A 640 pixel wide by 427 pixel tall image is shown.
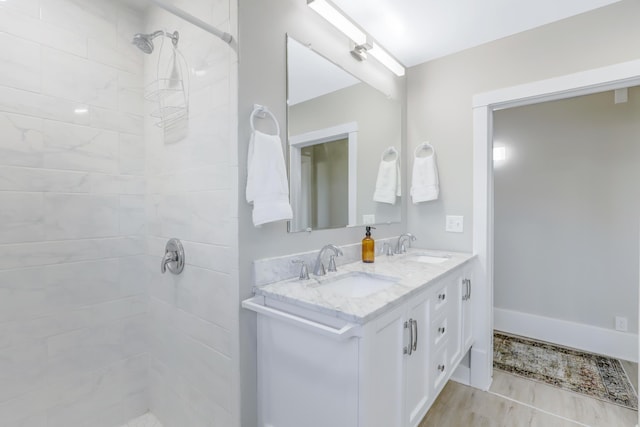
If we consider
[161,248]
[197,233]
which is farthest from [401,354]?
[161,248]

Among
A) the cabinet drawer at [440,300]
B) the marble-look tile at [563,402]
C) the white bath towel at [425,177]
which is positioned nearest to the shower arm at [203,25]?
the cabinet drawer at [440,300]

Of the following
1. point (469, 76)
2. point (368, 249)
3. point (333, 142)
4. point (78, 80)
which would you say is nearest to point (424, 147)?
point (469, 76)

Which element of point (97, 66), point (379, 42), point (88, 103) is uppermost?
point (379, 42)

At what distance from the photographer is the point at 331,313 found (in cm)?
110

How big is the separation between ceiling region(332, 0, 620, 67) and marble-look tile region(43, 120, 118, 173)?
151 cm

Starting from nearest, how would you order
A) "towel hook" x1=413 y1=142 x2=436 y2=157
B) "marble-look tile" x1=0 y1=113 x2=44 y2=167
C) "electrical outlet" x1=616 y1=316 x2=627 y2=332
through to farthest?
"marble-look tile" x1=0 y1=113 x2=44 y2=167 < "towel hook" x1=413 y1=142 x2=436 y2=157 < "electrical outlet" x1=616 y1=316 x2=627 y2=332

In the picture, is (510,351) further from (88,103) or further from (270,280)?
(88,103)

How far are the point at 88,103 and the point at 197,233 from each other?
3.14 ft

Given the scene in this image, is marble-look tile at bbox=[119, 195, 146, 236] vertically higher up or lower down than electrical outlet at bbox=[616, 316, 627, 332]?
higher up

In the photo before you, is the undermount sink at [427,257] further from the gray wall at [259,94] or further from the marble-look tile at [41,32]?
the marble-look tile at [41,32]

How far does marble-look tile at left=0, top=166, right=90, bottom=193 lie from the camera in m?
1.42

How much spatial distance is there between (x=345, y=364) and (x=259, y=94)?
1144 millimetres

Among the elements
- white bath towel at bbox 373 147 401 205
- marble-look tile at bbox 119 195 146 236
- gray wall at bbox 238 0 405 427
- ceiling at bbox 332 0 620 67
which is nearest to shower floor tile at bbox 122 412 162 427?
gray wall at bbox 238 0 405 427

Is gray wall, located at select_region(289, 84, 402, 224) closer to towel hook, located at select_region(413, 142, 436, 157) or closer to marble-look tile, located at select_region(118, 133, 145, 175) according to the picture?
towel hook, located at select_region(413, 142, 436, 157)
